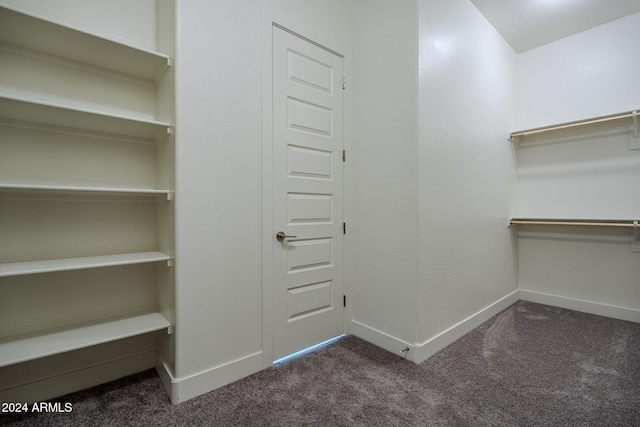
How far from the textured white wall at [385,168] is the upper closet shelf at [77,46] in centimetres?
148

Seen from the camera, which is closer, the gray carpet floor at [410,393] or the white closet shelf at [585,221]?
the gray carpet floor at [410,393]

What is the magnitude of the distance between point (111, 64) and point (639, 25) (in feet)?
14.6

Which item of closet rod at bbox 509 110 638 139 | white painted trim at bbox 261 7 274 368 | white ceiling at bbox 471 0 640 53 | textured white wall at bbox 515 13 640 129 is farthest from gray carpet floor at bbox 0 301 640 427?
white ceiling at bbox 471 0 640 53

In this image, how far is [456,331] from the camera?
2.31 metres

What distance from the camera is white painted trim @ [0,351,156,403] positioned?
152 centimetres

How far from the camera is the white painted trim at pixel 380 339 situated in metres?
2.04

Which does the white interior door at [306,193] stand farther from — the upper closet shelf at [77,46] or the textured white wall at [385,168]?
the upper closet shelf at [77,46]

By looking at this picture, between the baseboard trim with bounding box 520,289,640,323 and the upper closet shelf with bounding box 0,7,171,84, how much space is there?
4.16 m

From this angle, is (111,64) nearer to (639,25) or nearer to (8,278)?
(8,278)

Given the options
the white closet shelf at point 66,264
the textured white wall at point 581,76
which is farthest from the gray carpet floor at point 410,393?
the textured white wall at point 581,76

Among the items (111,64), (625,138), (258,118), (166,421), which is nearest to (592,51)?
(625,138)

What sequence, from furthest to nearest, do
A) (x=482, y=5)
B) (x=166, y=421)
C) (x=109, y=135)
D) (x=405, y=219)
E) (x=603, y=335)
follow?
(x=482, y=5), (x=603, y=335), (x=405, y=219), (x=109, y=135), (x=166, y=421)

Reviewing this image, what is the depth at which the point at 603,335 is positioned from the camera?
237cm

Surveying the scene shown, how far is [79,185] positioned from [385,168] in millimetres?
2017
